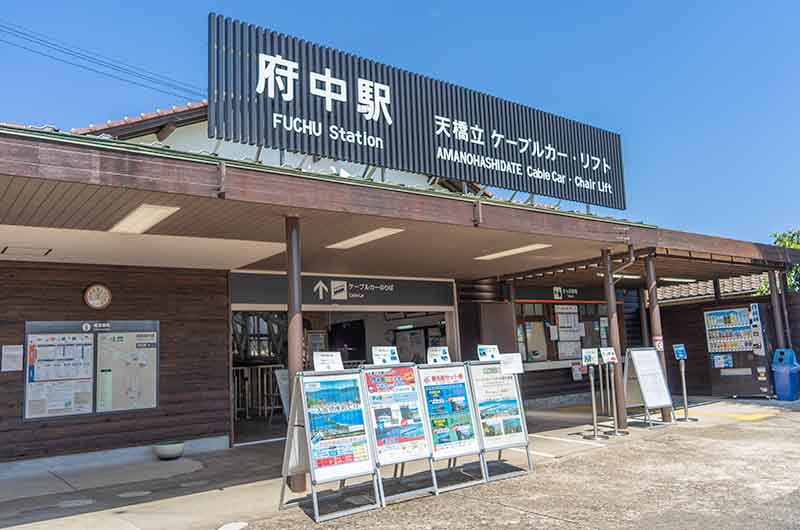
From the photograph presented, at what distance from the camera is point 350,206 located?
19.1ft

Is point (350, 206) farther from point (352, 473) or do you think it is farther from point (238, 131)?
point (352, 473)

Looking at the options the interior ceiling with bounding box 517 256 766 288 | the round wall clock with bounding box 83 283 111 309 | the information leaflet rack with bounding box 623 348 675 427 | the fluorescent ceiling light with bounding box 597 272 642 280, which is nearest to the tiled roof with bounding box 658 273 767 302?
the interior ceiling with bounding box 517 256 766 288

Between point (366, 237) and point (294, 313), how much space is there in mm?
1741

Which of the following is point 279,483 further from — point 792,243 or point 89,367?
point 792,243

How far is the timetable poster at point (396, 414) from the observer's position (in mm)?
5492

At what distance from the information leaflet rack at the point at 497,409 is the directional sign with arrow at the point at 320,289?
4059 millimetres

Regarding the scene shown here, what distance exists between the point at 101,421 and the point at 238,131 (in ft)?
14.5

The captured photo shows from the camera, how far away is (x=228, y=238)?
22.5 feet

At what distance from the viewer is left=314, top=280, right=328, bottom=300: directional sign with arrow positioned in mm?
9867

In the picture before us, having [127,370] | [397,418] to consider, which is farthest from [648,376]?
[127,370]

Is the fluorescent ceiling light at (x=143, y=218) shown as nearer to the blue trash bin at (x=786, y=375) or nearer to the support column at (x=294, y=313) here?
the support column at (x=294, y=313)

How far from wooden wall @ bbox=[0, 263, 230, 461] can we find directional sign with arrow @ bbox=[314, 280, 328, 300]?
4.77 ft

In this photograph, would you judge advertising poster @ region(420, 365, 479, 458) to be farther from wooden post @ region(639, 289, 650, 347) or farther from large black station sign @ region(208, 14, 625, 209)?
wooden post @ region(639, 289, 650, 347)

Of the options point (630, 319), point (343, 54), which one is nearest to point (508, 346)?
point (630, 319)
